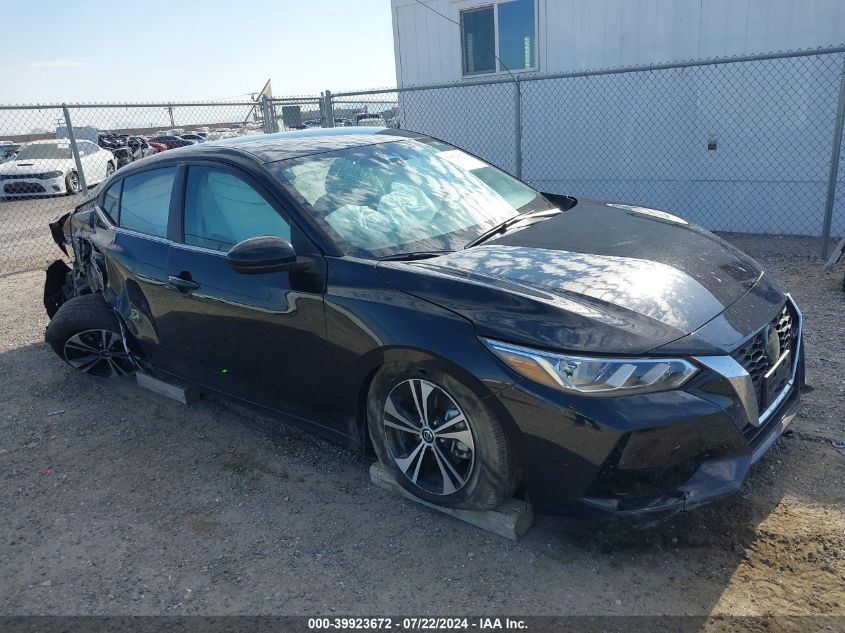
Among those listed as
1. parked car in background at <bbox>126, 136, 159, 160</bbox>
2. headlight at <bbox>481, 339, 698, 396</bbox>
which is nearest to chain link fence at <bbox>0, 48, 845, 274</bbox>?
headlight at <bbox>481, 339, 698, 396</bbox>

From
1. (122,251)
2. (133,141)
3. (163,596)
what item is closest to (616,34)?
(122,251)

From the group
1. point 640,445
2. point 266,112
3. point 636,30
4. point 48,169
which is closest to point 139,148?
point 48,169

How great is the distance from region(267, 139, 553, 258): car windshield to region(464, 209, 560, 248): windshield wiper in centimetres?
4

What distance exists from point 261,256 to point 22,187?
15.6 metres

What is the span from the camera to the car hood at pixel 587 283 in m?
2.46

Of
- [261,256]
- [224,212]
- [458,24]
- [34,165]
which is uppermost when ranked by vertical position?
[458,24]

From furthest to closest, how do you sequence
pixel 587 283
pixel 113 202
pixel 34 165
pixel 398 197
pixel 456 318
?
pixel 34 165
pixel 113 202
pixel 398 197
pixel 587 283
pixel 456 318

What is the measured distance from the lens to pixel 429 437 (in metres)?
2.84

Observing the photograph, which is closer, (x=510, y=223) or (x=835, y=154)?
(x=510, y=223)

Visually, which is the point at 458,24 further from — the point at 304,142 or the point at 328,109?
the point at 304,142

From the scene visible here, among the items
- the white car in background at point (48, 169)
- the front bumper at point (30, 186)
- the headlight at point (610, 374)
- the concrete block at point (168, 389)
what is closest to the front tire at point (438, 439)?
the headlight at point (610, 374)

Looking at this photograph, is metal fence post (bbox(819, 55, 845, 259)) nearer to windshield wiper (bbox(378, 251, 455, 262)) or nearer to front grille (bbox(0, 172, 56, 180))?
windshield wiper (bbox(378, 251, 455, 262))

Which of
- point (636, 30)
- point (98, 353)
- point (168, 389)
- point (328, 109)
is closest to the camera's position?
point (168, 389)

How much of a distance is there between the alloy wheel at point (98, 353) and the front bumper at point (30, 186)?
1291 centimetres
